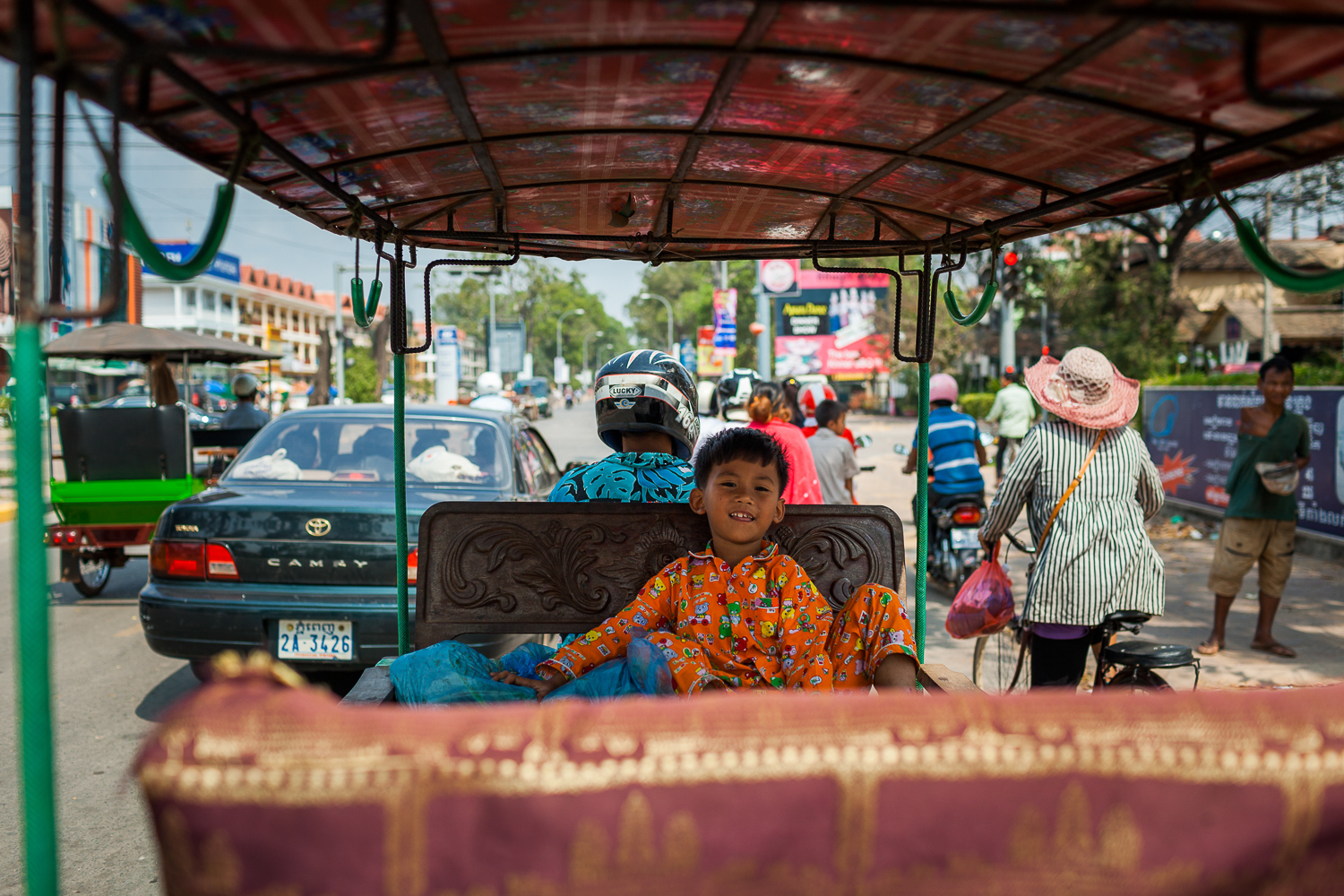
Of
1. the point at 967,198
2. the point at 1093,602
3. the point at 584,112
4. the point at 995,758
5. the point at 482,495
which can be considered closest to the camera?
the point at 995,758

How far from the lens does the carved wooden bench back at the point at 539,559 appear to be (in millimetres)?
2982

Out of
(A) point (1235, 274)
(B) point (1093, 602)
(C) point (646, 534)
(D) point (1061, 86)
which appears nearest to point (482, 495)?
(C) point (646, 534)

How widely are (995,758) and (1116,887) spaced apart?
0.22 metres

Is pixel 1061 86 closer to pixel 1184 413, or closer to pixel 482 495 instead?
pixel 482 495

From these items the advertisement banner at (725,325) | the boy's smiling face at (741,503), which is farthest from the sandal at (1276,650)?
the advertisement banner at (725,325)

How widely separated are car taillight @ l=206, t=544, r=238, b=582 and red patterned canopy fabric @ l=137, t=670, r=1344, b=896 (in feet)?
12.4

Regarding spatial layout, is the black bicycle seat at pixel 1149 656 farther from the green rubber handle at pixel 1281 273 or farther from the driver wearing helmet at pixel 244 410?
the driver wearing helmet at pixel 244 410

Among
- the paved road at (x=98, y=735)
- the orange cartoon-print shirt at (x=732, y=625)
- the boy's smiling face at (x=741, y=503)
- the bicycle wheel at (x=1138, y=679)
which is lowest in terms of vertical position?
the paved road at (x=98, y=735)

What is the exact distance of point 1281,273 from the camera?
1.83m

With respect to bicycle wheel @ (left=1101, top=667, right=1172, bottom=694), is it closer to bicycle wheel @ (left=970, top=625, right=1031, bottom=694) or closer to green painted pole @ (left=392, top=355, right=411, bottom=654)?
bicycle wheel @ (left=970, top=625, right=1031, bottom=694)

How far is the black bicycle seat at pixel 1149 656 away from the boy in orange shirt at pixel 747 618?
1309 mm

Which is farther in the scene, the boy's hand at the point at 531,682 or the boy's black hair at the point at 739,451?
the boy's black hair at the point at 739,451

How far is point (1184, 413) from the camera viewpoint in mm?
11289

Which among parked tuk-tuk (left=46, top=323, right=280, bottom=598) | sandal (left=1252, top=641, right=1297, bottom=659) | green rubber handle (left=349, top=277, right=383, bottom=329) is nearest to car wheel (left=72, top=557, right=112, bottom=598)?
parked tuk-tuk (left=46, top=323, right=280, bottom=598)
